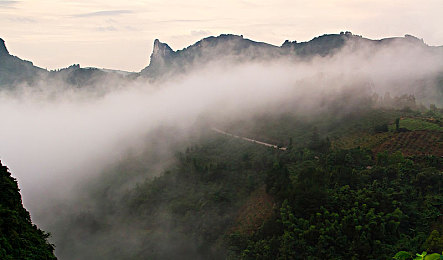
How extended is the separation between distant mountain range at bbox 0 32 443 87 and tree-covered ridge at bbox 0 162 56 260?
10990 cm

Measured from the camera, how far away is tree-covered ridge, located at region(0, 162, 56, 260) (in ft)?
43.7

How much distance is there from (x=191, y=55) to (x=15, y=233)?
145 metres

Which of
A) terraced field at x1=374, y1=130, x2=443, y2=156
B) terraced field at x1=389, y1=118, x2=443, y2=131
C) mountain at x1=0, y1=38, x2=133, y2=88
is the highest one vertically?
mountain at x1=0, y1=38, x2=133, y2=88

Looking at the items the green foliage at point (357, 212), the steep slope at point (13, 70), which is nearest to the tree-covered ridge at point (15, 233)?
the green foliage at point (357, 212)

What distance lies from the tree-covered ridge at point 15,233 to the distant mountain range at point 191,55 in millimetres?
109898

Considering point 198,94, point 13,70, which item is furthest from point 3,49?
point 198,94

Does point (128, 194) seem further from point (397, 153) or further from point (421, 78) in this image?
point (421, 78)

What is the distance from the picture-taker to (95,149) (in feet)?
285

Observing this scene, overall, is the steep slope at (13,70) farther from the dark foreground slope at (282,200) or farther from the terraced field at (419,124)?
the terraced field at (419,124)

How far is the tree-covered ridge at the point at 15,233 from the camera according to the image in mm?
13312

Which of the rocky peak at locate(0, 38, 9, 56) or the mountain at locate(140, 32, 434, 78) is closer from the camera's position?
the mountain at locate(140, 32, 434, 78)

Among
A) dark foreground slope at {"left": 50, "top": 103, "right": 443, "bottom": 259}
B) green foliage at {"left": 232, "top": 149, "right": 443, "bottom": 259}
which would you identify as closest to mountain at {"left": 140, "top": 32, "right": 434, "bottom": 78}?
dark foreground slope at {"left": 50, "top": 103, "right": 443, "bottom": 259}

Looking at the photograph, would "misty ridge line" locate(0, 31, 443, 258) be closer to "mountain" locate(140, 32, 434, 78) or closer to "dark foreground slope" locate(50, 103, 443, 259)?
"mountain" locate(140, 32, 434, 78)

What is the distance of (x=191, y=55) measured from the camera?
509 feet
